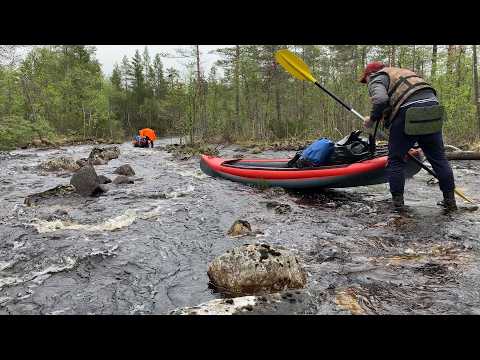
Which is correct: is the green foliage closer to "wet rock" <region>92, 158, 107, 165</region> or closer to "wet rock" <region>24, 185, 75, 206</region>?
"wet rock" <region>92, 158, 107, 165</region>

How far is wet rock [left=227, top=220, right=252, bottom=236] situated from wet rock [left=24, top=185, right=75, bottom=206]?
3.77 meters

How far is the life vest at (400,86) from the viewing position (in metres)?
4.77

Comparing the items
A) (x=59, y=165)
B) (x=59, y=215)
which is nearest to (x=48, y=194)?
(x=59, y=215)

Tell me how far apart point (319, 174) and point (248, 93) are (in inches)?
758

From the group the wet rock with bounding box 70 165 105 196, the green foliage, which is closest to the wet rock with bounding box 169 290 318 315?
the wet rock with bounding box 70 165 105 196

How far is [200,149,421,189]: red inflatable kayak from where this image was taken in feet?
18.7

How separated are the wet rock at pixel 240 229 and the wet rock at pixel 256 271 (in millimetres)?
1413

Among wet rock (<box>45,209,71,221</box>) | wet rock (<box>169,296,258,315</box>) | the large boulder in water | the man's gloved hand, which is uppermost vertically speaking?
the man's gloved hand

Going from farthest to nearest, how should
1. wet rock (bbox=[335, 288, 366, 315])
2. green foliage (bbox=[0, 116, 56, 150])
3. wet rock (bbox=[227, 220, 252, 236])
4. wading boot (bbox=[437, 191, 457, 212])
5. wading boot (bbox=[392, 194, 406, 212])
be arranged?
green foliage (bbox=[0, 116, 56, 150]) → wading boot (bbox=[392, 194, 406, 212]) → wading boot (bbox=[437, 191, 457, 212]) → wet rock (bbox=[227, 220, 252, 236]) → wet rock (bbox=[335, 288, 366, 315])

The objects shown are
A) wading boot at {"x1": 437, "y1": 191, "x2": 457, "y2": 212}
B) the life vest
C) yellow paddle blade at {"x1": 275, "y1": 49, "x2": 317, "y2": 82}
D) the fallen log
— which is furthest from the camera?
the fallen log

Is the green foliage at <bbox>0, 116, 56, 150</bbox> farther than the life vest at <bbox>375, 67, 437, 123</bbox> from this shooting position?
Yes

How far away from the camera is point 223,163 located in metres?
8.12

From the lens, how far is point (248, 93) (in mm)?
24391
